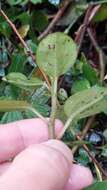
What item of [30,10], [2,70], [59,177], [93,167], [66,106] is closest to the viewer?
[59,177]

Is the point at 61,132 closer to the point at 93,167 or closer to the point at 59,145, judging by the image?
the point at 59,145

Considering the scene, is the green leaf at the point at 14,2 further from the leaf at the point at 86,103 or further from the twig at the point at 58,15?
the leaf at the point at 86,103

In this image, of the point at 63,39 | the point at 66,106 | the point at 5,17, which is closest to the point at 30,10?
the point at 5,17

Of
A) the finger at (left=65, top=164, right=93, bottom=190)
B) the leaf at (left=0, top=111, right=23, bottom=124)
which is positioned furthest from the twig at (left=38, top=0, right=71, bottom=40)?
the finger at (left=65, top=164, right=93, bottom=190)

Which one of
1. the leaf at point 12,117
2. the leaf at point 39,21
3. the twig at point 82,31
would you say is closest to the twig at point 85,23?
the twig at point 82,31

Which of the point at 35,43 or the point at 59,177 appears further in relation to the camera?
the point at 35,43

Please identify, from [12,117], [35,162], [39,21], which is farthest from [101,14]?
[35,162]
